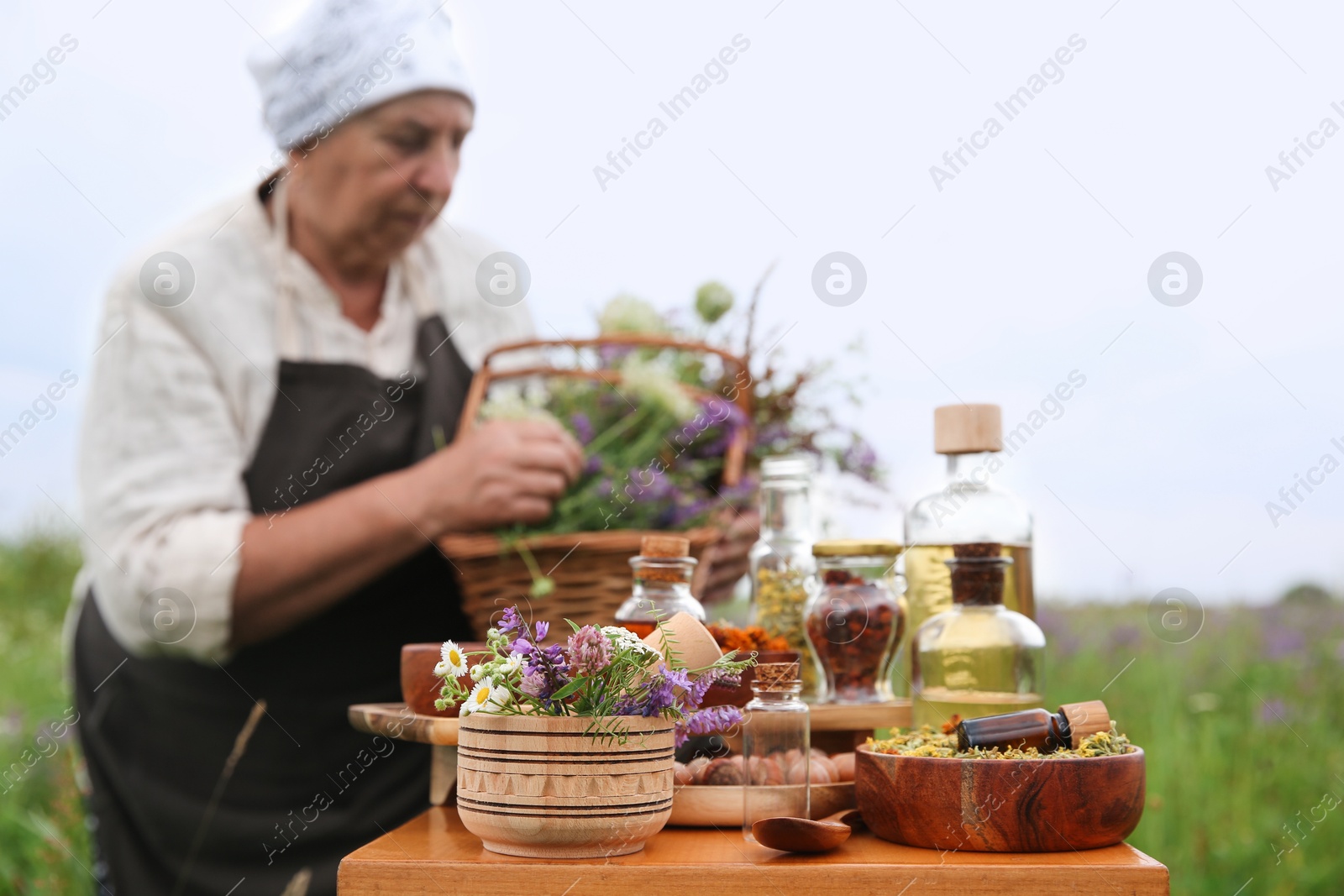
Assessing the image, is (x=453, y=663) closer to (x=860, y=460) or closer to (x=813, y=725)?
(x=813, y=725)

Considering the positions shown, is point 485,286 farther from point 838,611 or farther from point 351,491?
point 838,611

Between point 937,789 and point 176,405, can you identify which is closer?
point 937,789

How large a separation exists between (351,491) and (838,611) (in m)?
0.86

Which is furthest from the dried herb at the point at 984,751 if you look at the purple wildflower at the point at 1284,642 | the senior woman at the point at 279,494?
the purple wildflower at the point at 1284,642

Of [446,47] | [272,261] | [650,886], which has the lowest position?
[650,886]

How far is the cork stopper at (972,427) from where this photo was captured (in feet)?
3.77

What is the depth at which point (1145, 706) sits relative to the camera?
2.99 meters

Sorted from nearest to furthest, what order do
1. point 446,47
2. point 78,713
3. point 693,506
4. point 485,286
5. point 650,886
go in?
1. point 650,886
2. point 693,506
3. point 446,47
4. point 78,713
5. point 485,286

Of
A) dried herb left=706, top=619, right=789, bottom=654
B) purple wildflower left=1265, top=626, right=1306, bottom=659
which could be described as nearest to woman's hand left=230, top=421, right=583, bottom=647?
dried herb left=706, top=619, right=789, bottom=654

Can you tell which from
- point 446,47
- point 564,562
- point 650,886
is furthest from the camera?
point 446,47

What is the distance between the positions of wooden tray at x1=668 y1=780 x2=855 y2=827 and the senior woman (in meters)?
0.80

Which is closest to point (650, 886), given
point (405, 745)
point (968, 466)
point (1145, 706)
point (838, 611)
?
point (838, 611)

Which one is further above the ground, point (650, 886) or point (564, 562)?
point (564, 562)

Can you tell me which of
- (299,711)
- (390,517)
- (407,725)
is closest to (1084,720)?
(407,725)
